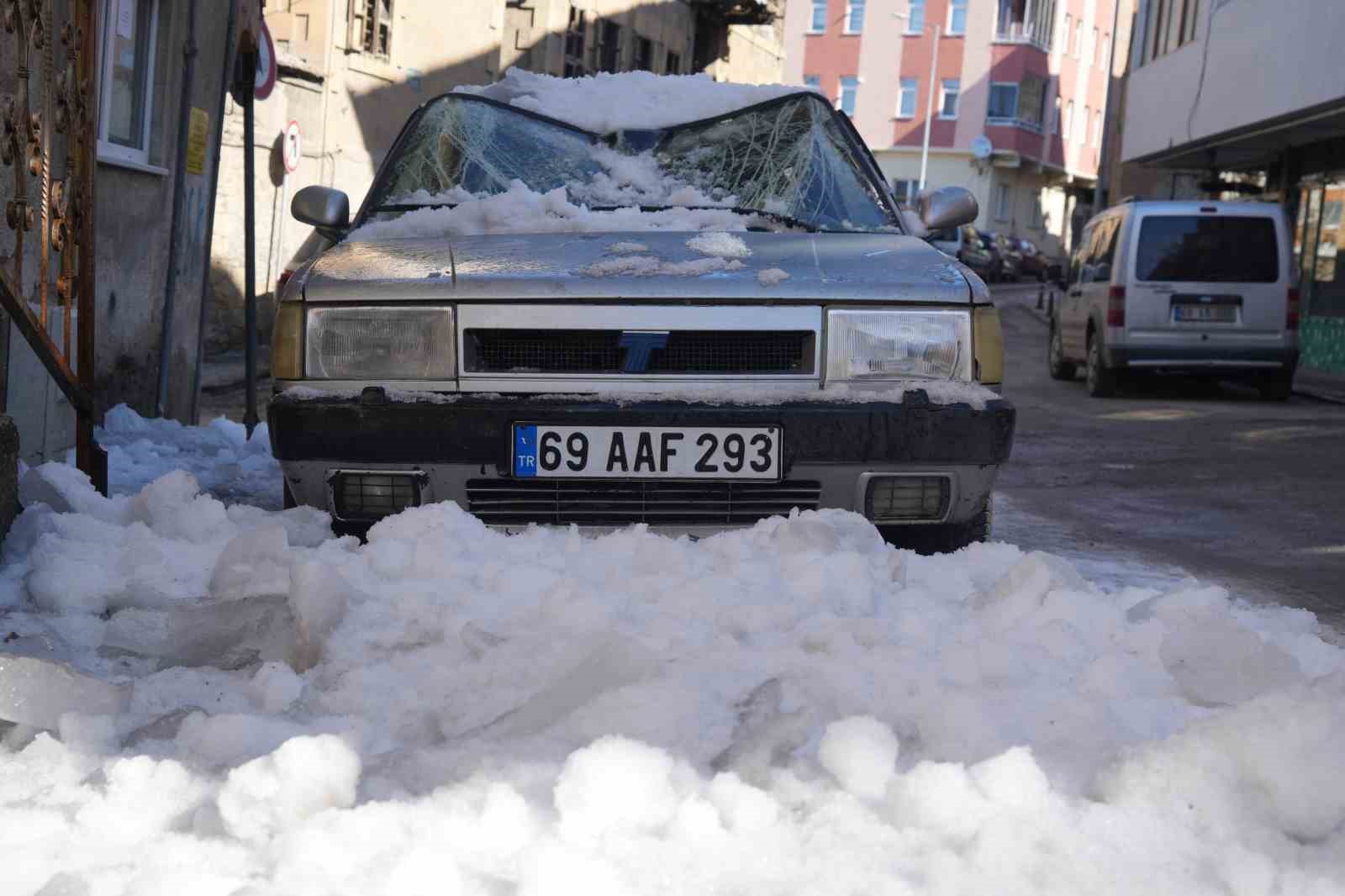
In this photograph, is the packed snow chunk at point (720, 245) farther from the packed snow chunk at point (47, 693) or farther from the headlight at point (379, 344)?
the packed snow chunk at point (47, 693)

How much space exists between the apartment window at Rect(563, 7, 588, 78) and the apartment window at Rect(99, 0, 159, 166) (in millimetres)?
21081

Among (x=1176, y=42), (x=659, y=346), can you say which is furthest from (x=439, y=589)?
(x=1176, y=42)

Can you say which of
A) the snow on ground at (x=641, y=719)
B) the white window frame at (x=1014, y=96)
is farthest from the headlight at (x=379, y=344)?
the white window frame at (x=1014, y=96)

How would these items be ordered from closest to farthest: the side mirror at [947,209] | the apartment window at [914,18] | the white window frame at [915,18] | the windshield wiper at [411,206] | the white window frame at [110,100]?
the windshield wiper at [411,206] → the side mirror at [947,209] → the white window frame at [110,100] → the white window frame at [915,18] → the apartment window at [914,18]

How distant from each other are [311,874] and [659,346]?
7.21ft

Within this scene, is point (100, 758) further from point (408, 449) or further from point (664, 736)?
point (408, 449)

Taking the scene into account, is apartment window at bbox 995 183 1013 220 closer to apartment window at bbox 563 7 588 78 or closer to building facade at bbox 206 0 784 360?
building facade at bbox 206 0 784 360

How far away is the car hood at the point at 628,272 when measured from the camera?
14.1ft

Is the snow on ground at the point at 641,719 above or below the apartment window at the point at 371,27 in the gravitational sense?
below

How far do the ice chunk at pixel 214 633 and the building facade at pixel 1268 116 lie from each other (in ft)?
50.0

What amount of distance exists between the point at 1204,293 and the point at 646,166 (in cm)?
1111

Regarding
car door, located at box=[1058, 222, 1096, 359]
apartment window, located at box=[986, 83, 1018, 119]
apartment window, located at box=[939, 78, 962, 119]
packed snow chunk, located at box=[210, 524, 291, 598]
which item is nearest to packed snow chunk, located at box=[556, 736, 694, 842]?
packed snow chunk, located at box=[210, 524, 291, 598]

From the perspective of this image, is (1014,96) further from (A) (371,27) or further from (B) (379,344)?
(B) (379,344)

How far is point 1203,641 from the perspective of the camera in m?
3.32
